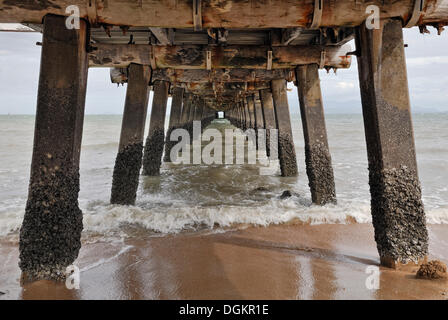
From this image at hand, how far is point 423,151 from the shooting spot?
15.1m

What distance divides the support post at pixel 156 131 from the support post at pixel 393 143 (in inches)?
227

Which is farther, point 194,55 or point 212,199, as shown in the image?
point 212,199

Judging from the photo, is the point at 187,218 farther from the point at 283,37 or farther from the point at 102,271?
the point at 283,37

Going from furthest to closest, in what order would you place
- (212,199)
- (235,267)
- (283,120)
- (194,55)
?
(283,120) → (212,199) → (194,55) → (235,267)

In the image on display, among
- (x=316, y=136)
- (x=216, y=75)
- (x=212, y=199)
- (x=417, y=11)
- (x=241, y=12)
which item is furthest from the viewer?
(x=216, y=75)

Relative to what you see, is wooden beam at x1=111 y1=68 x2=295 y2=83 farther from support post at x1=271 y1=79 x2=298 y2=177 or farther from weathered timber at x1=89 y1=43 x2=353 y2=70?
weathered timber at x1=89 y1=43 x2=353 y2=70

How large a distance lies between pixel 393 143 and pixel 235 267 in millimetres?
1904

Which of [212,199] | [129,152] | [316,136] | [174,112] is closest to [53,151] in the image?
[129,152]

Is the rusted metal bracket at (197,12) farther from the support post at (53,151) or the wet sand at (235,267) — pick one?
the wet sand at (235,267)

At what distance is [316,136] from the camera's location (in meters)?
5.65

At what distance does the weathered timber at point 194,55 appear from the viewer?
4957 mm

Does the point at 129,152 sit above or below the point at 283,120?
below

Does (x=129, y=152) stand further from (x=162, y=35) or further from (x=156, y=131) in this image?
(x=156, y=131)
